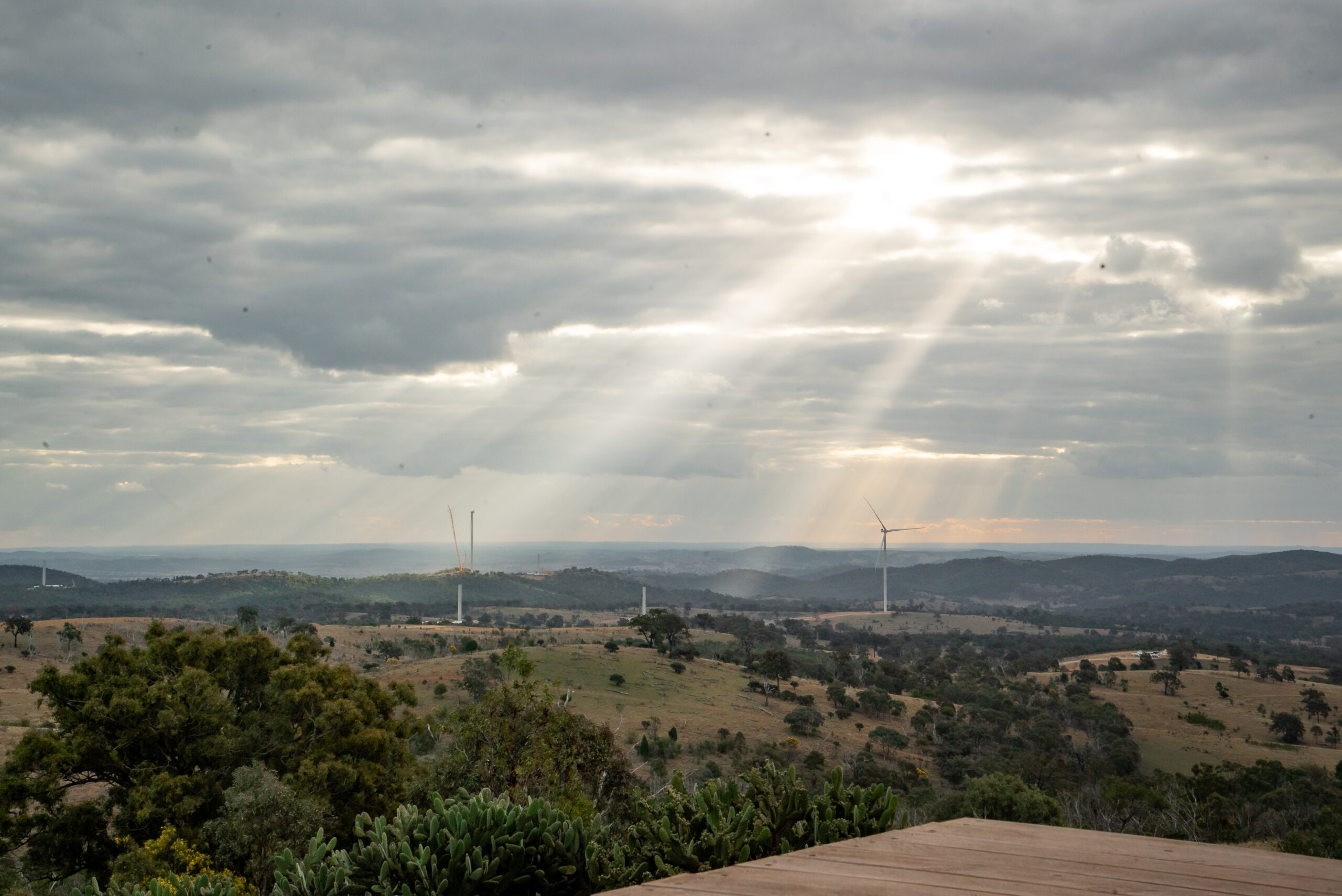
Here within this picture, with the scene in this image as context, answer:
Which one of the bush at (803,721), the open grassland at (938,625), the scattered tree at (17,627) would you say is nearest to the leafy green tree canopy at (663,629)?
the bush at (803,721)

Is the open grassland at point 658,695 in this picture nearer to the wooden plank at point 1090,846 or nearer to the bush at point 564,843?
the bush at point 564,843

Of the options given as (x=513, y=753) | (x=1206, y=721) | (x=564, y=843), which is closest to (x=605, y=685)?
(x=1206, y=721)

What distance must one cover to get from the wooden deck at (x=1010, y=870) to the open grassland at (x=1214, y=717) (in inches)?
2670

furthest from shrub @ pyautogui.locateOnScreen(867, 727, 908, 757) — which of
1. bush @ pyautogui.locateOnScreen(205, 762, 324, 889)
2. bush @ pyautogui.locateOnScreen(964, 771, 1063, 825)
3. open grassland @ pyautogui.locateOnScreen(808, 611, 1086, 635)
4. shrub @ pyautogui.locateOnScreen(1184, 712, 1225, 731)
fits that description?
open grassland @ pyautogui.locateOnScreen(808, 611, 1086, 635)

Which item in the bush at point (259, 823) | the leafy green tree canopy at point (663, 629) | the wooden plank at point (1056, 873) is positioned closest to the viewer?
the wooden plank at point (1056, 873)

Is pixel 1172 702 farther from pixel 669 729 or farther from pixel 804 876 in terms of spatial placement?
pixel 804 876

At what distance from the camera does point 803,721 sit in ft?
227

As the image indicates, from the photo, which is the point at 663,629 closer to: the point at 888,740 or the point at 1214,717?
the point at 888,740

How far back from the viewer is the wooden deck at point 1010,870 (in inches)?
197

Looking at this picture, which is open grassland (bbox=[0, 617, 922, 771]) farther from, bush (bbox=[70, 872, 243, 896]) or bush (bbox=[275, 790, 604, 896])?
bush (bbox=[275, 790, 604, 896])

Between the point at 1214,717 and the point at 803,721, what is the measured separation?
40872mm

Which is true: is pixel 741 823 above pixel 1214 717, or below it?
above

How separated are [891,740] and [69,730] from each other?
175 feet

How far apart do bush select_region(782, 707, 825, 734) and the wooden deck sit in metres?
64.4
